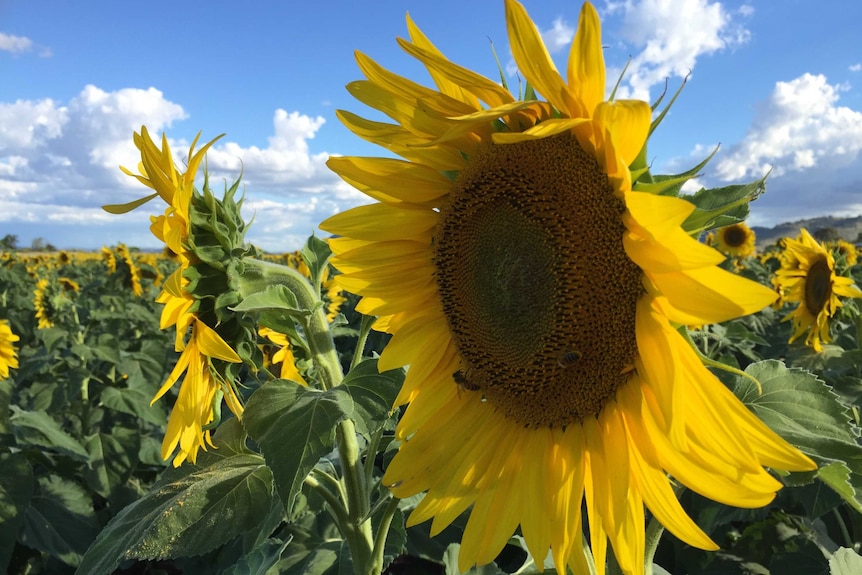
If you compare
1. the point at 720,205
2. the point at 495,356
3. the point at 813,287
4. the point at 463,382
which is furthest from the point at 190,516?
the point at 813,287

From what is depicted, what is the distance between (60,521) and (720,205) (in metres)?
4.94

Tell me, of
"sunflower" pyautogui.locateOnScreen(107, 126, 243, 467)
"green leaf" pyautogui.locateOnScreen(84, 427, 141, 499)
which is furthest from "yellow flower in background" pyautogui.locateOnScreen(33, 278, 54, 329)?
"sunflower" pyautogui.locateOnScreen(107, 126, 243, 467)

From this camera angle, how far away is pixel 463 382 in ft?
6.13

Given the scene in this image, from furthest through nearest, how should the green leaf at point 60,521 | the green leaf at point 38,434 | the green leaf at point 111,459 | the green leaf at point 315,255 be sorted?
1. the green leaf at point 111,459
2. the green leaf at point 38,434
3. the green leaf at point 60,521
4. the green leaf at point 315,255

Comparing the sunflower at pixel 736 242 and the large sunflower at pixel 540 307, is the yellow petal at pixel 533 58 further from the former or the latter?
the sunflower at pixel 736 242

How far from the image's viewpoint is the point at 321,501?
2477 mm

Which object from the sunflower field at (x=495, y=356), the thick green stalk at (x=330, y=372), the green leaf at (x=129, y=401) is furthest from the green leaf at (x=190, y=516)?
the green leaf at (x=129, y=401)

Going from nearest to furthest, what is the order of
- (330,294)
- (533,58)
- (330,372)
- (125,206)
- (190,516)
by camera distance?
(533,58), (190,516), (330,372), (125,206), (330,294)

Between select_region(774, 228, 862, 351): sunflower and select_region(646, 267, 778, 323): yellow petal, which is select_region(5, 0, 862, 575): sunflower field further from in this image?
select_region(774, 228, 862, 351): sunflower

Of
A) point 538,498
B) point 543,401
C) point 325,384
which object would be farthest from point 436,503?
point 325,384

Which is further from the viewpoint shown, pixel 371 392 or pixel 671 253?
pixel 371 392

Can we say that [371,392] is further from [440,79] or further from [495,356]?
[440,79]

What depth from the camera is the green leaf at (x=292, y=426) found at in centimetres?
166

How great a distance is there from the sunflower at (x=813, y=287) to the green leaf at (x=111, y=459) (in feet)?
18.2
